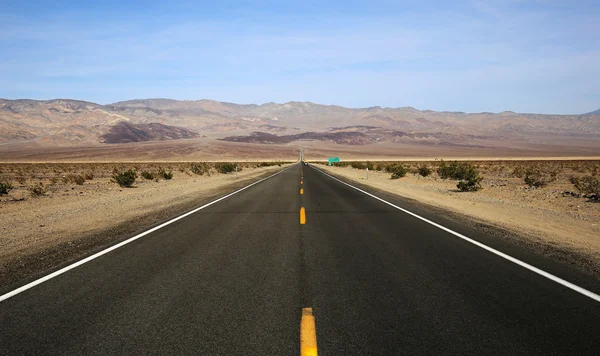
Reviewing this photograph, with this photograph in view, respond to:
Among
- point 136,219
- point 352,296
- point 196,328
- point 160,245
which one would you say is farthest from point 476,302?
point 136,219

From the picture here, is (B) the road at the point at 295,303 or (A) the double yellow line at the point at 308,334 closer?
(A) the double yellow line at the point at 308,334

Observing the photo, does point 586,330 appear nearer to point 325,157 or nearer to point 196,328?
point 196,328

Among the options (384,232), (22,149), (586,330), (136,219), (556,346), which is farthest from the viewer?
(22,149)

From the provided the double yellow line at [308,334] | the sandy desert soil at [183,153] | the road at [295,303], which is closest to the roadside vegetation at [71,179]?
the road at [295,303]

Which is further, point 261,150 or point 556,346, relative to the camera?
point 261,150

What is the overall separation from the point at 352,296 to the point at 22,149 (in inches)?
6643

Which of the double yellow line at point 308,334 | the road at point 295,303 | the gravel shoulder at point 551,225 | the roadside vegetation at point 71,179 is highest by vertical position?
the double yellow line at point 308,334

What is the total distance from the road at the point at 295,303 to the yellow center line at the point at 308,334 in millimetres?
54

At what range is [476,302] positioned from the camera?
15.3 feet

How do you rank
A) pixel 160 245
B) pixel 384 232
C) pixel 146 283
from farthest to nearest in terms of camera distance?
pixel 384 232 < pixel 160 245 < pixel 146 283

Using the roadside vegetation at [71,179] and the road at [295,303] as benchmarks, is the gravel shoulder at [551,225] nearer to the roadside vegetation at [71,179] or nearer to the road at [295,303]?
the road at [295,303]

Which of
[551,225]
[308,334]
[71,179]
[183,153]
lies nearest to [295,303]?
[308,334]

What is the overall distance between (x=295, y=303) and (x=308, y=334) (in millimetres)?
828

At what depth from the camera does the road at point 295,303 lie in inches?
143
